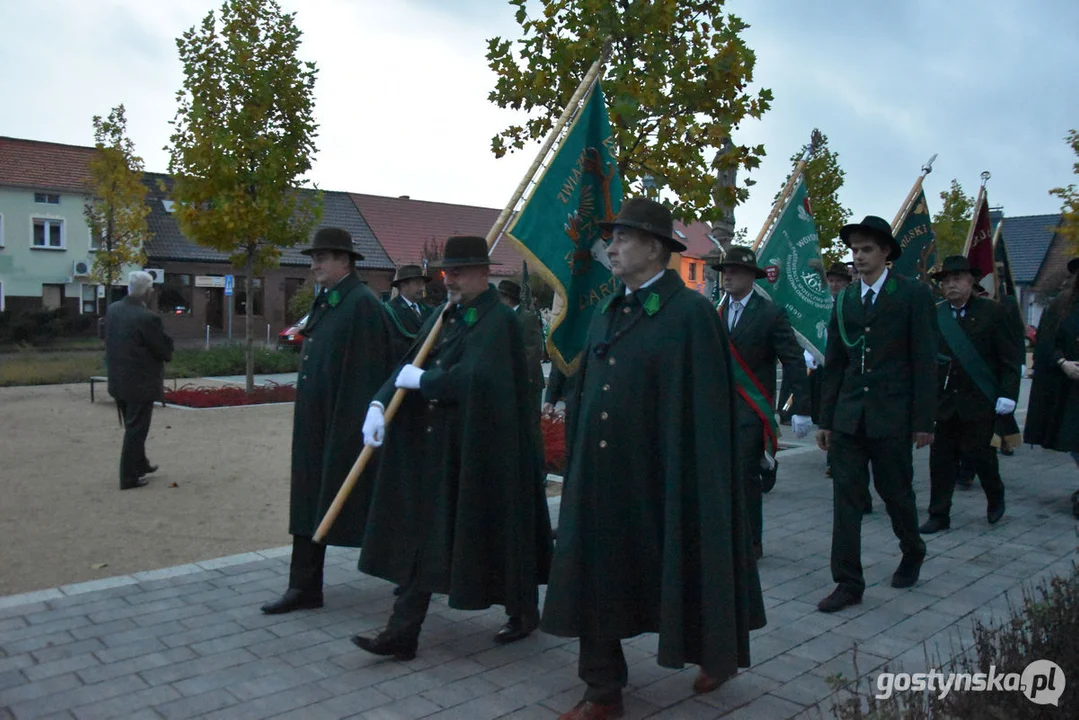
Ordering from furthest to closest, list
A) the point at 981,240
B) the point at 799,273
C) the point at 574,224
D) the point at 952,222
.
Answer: the point at 952,222 < the point at 981,240 < the point at 799,273 < the point at 574,224

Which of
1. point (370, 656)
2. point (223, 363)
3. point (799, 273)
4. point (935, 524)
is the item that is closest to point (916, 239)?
point (799, 273)

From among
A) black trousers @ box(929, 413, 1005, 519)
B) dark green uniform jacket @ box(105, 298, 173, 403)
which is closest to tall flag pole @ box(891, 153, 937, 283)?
black trousers @ box(929, 413, 1005, 519)

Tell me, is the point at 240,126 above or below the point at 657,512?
above

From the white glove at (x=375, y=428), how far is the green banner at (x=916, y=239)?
616 cm

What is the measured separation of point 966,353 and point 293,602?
5.79 metres

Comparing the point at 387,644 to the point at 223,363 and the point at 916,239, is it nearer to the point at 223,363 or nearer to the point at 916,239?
the point at 916,239

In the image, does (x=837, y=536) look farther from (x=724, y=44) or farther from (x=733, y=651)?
(x=724, y=44)

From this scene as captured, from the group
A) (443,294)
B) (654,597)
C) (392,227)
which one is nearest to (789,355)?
(654,597)

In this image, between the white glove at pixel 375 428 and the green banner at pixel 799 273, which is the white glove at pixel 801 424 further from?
the white glove at pixel 375 428

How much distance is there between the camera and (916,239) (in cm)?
930

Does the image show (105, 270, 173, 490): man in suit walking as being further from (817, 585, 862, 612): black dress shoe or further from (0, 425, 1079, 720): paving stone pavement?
(817, 585, 862, 612): black dress shoe

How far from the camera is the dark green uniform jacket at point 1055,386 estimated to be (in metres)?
8.37

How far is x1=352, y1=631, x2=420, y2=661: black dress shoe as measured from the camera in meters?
4.59

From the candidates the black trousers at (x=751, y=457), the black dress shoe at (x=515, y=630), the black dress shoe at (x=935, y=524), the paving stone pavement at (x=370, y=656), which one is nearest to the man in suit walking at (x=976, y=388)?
Result: the black dress shoe at (x=935, y=524)
